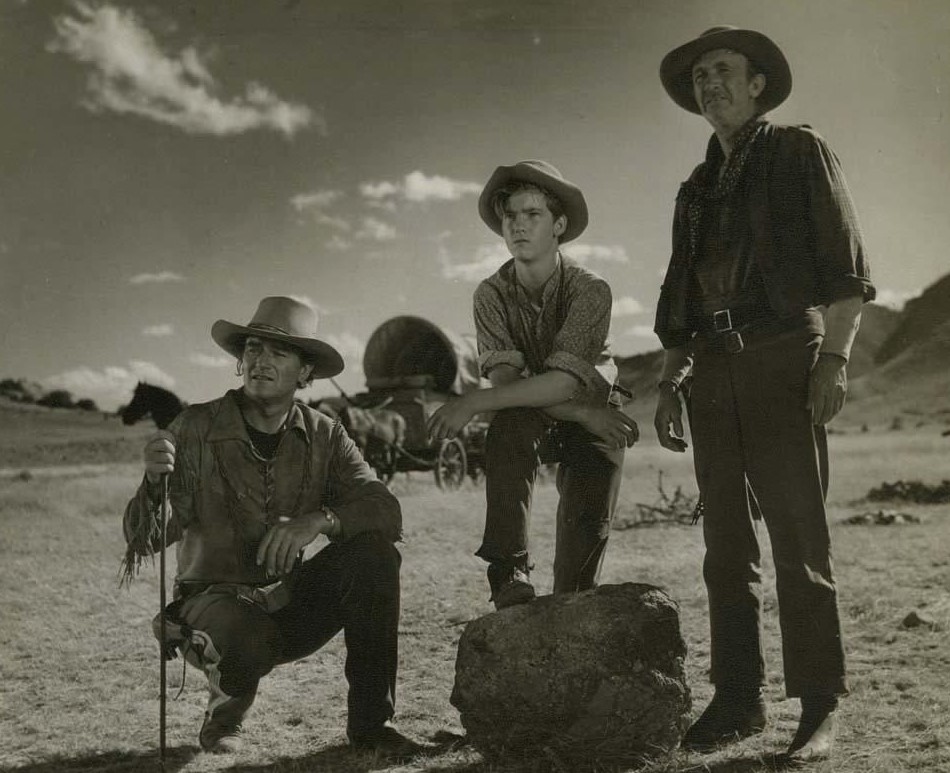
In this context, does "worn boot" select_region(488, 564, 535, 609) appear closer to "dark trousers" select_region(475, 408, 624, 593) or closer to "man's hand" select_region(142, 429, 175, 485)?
"dark trousers" select_region(475, 408, 624, 593)

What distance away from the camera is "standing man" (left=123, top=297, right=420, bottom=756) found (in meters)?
2.85

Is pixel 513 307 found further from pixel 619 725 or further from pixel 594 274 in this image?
pixel 619 725

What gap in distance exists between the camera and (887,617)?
4.63 m

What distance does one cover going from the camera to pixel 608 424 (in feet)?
9.49

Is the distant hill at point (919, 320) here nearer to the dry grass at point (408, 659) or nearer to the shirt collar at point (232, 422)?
the dry grass at point (408, 659)

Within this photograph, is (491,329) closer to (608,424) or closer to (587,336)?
(587,336)

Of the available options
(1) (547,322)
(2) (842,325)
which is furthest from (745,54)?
(1) (547,322)

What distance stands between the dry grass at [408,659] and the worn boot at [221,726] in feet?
0.20

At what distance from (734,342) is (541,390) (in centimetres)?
67

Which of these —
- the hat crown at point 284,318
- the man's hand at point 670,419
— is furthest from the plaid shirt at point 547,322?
the hat crown at point 284,318

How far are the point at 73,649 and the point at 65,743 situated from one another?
1517mm

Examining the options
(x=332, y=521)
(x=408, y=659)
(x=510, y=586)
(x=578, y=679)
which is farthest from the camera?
(x=408, y=659)

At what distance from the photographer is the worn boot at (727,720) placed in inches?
106

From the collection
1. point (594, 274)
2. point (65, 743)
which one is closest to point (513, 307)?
point (594, 274)
